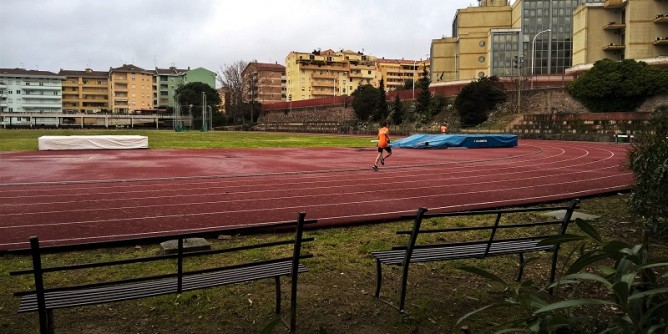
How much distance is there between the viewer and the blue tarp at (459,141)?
97.8 ft

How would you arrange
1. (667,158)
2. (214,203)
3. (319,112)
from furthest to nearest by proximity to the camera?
(319,112), (214,203), (667,158)

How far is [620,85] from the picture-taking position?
42594mm

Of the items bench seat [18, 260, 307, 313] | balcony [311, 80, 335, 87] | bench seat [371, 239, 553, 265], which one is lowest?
bench seat [18, 260, 307, 313]

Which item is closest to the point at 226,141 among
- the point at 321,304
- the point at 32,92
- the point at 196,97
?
the point at 321,304

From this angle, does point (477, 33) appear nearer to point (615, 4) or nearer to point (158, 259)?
point (615, 4)

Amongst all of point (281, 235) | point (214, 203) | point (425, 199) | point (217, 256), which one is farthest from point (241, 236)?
point (425, 199)

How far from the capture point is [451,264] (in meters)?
6.41

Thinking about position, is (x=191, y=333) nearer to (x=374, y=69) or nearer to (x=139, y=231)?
(x=139, y=231)

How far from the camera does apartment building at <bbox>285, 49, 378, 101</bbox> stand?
394 feet

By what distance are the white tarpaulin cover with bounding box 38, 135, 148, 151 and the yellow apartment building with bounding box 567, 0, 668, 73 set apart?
4584 cm

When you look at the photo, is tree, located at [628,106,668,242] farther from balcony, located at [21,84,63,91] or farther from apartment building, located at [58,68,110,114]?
apartment building, located at [58,68,110,114]

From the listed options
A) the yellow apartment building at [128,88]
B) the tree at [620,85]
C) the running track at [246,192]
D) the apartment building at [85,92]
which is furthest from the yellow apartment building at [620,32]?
the apartment building at [85,92]

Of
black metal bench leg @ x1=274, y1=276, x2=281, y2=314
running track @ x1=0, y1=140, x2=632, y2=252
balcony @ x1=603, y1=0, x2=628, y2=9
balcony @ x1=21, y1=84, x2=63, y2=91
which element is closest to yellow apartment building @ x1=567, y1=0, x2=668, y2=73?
balcony @ x1=603, y1=0, x2=628, y2=9

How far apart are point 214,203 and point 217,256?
391 centimetres
